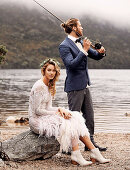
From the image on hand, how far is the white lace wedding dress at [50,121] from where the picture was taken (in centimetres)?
573

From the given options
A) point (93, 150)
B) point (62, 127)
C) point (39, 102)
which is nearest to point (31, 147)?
point (62, 127)

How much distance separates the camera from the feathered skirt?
571 centimetres

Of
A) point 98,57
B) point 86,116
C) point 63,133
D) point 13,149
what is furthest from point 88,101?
point 13,149

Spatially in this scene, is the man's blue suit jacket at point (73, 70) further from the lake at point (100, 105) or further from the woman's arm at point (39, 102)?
the lake at point (100, 105)

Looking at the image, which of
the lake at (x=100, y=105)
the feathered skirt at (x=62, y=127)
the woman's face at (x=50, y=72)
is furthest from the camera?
the lake at (x=100, y=105)

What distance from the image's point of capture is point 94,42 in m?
6.52

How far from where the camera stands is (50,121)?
5.85m

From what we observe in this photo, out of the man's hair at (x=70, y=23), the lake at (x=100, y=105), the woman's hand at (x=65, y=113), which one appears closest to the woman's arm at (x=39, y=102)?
the woman's hand at (x=65, y=113)

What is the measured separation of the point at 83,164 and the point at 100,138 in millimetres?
4081

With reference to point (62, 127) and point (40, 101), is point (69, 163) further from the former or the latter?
point (40, 101)

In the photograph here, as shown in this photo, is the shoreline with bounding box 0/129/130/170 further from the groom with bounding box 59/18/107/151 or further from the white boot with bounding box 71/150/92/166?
the groom with bounding box 59/18/107/151

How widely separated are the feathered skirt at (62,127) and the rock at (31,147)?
151 mm

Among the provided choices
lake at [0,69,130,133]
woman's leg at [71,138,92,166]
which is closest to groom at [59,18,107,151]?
woman's leg at [71,138,92,166]

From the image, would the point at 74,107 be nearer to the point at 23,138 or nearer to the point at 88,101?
the point at 88,101
